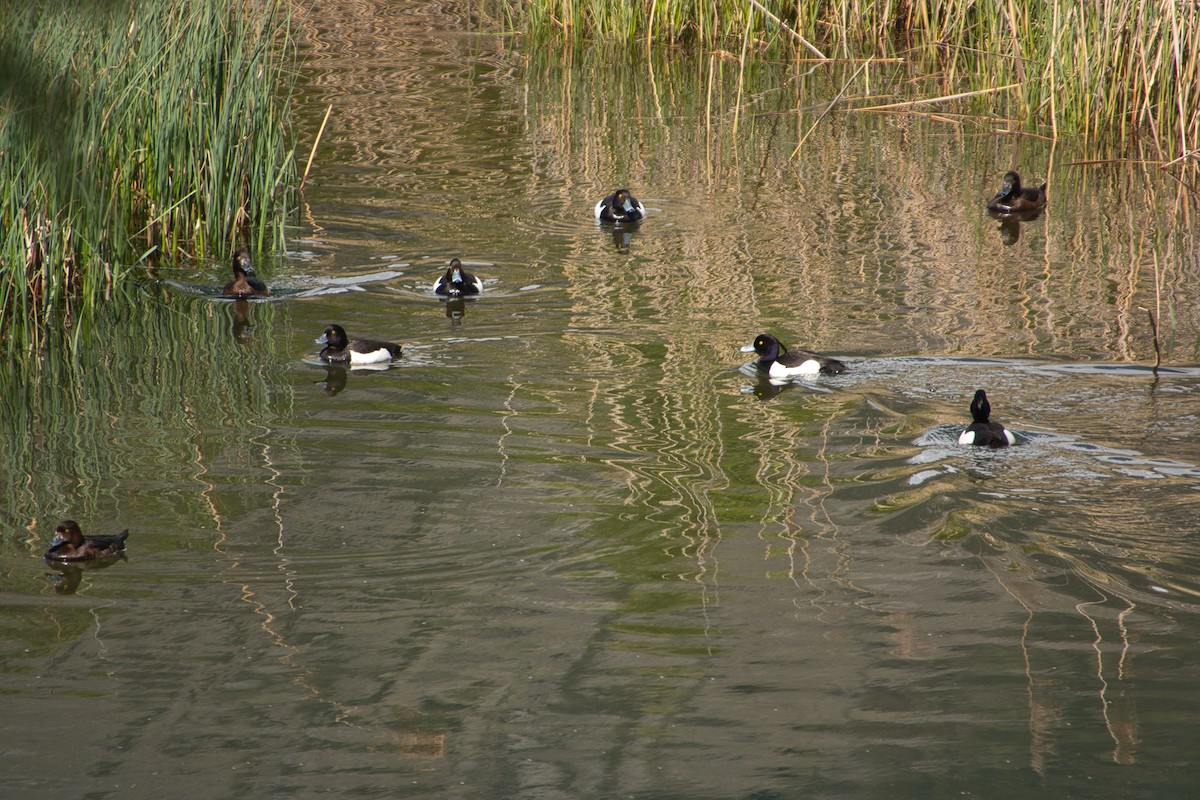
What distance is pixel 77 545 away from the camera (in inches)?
278

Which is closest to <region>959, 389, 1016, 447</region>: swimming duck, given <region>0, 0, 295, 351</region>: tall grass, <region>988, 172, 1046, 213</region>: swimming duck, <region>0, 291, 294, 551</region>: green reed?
<region>0, 291, 294, 551</region>: green reed

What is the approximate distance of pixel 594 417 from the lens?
908cm

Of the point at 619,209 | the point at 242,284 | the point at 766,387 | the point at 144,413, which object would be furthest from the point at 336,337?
the point at 619,209

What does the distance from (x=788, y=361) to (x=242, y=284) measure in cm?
452

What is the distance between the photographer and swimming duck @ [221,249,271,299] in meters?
11.6

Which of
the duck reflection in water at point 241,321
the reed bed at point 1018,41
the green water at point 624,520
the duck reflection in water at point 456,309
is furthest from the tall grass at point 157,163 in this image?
the reed bed at point 1018,41

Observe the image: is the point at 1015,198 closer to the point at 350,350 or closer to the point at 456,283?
the point at 456,283

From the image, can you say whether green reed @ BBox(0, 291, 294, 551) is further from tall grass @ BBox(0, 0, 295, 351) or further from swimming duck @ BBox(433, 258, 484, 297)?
swimming duck @ BBox(433, 258, 484, 297)

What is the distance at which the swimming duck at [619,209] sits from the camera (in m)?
13.6

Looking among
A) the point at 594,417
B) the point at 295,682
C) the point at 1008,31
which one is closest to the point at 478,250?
the point at 594,417

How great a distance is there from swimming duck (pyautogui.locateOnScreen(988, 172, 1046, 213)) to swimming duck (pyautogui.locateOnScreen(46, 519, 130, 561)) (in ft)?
31.0

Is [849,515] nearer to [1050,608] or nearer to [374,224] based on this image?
[1050,608]

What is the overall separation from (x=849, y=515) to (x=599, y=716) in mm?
2283

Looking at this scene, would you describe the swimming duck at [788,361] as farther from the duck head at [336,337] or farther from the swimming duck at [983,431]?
the duck head at [336,337]
